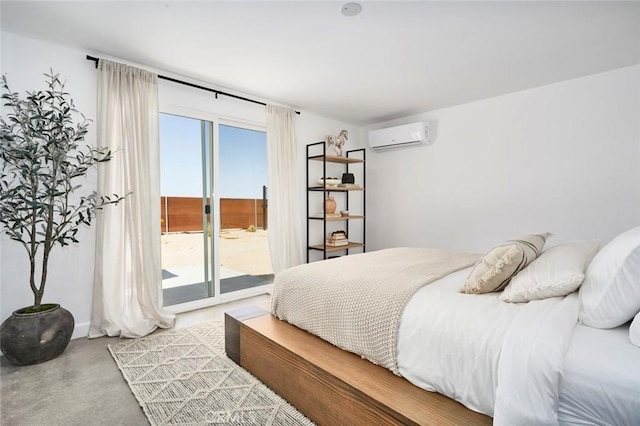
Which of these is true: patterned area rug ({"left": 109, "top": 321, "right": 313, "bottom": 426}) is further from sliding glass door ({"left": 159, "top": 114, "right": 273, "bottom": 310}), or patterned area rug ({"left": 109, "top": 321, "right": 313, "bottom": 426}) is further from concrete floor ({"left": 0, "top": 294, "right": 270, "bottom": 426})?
sliding glass door ({"left": 159, "top": 114, "right": 273, "bottom": 310})

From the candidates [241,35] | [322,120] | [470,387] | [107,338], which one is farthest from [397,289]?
[322,120]

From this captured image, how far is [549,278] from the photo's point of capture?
1.36m

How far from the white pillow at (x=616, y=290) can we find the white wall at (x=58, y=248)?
3315mm

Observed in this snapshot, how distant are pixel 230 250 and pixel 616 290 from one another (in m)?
3.39

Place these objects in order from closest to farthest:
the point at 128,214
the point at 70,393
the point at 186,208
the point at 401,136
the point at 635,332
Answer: the point at 635,332 → the point at 70,393 → the point at 128,214 → the point at 186,208 → the point at 401,136

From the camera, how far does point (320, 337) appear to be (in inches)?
70.6

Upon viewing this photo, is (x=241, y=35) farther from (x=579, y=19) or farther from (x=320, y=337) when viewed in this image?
(x=579, y=19)

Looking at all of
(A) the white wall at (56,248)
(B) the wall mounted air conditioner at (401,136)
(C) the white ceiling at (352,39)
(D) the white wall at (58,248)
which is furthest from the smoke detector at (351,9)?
(B) the wall mounted air conditioner at (401,136)

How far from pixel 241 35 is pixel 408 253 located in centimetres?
218

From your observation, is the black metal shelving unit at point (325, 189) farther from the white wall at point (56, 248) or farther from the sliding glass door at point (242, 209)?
the white wall at point (56, 248)

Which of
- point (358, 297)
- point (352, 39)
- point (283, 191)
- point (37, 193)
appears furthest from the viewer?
point (283, 191)

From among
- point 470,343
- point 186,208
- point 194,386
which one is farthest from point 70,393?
point 470,343

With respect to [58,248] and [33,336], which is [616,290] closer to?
[33,336]

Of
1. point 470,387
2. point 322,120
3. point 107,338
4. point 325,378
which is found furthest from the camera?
point 322,120
